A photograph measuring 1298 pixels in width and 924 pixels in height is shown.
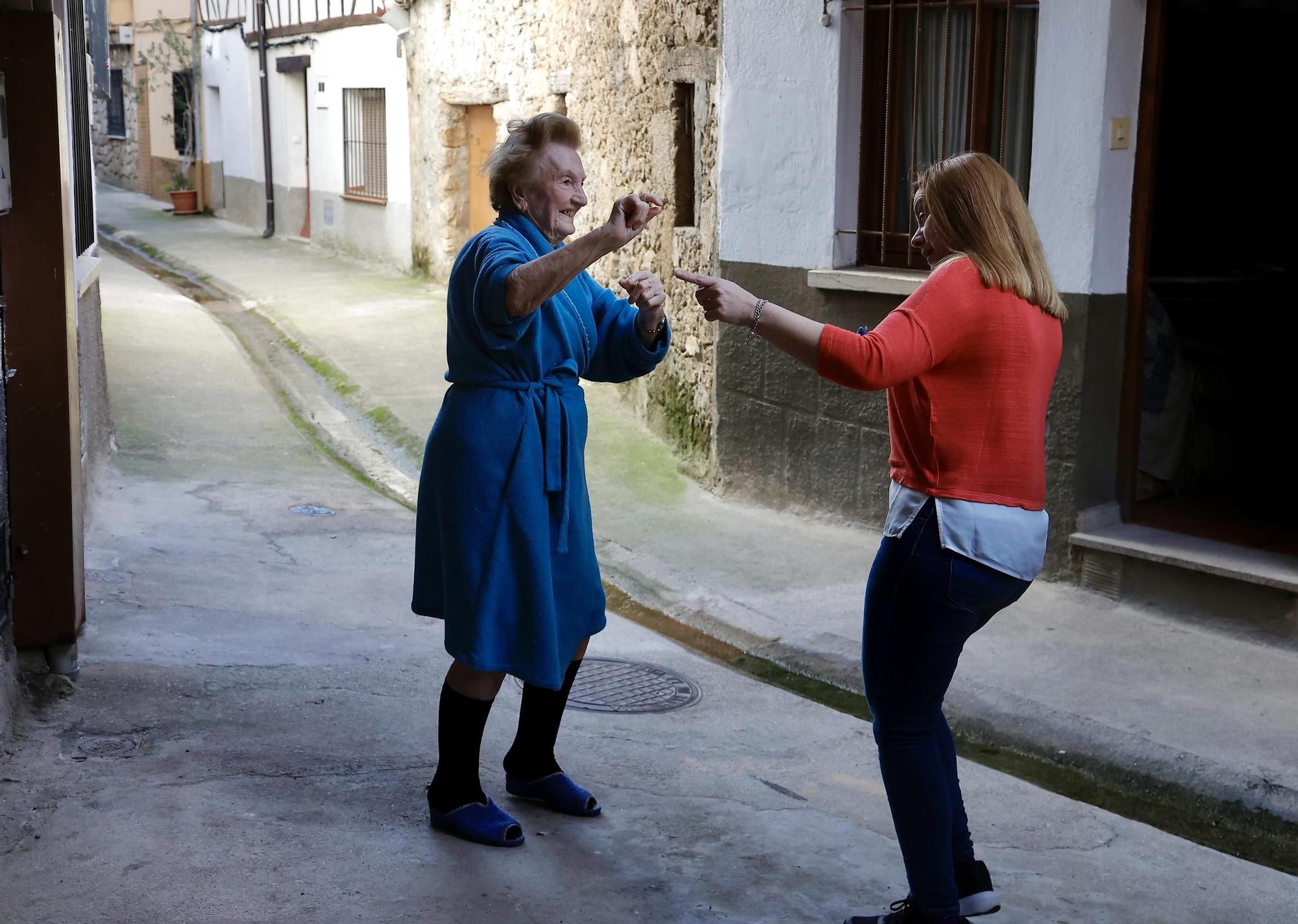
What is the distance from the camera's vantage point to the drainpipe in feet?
66.8

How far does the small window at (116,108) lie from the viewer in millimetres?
28109

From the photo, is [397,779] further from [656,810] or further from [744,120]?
[744,120]

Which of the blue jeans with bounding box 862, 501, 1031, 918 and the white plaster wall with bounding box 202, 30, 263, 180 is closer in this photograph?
the blue jeans with bounding box 862, 501, 1031, 918

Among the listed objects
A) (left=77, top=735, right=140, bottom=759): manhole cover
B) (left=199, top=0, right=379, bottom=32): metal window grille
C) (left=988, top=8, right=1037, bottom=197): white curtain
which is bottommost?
(left=77, top=735, right=140, bottom=759): manhole cover

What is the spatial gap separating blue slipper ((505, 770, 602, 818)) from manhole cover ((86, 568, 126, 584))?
236 centimetres

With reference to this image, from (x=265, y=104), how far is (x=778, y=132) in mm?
15099

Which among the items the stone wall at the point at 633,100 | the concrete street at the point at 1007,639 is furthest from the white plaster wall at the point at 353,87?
the concrete street at the point at 1007,639

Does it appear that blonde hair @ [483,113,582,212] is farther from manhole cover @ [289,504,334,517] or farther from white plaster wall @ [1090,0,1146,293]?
manhole cover @ [289,504,334,517]

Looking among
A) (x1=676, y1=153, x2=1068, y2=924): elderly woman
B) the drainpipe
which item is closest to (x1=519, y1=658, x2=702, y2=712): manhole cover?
(x1=676, y1=153, x2=1068, y2=924): elderly woman

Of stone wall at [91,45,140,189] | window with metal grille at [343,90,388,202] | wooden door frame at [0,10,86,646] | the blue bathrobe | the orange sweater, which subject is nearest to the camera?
the orange sweater

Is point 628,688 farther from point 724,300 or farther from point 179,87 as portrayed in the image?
point 179,87

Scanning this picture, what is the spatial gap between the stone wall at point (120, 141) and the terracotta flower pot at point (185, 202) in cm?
403

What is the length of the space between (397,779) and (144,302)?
10034 millimetres

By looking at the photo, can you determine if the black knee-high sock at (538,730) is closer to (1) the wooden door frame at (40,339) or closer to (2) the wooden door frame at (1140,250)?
(1) the wooden door frame at (40,339)
